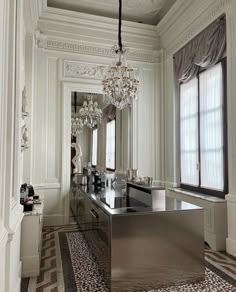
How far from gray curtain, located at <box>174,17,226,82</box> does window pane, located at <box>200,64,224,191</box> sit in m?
0.18

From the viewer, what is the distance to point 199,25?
410 centimetres

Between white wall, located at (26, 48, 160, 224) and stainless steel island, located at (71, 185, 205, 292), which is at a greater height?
white wall, located at (26, 48, 160, 224)

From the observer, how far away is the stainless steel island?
7.50 ft

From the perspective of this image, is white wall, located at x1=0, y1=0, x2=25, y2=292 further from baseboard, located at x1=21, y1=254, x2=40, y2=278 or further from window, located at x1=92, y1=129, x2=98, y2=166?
window, located at x1=92, y1=129, x2=98, y2=166

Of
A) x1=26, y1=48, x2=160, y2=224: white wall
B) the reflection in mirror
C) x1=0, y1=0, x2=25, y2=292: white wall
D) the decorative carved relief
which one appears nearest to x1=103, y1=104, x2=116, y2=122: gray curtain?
the reflection in mirror

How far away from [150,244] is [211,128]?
229cm

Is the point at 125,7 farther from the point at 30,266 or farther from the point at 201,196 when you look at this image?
the point at 30,266

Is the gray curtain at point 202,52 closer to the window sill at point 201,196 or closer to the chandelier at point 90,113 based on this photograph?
the chandelier at point 90,113

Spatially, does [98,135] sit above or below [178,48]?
below

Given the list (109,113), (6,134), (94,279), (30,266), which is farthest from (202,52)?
(30,266)

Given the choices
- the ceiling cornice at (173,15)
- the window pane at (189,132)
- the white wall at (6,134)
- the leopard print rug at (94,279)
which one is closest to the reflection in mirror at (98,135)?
the window pane at (189,132)

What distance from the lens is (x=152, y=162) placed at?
5.43 meters

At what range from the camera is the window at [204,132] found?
3.66 metres

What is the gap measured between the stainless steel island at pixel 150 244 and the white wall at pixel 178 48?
1119 mm
